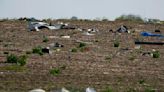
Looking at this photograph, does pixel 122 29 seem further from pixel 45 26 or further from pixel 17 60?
pixel 17 60

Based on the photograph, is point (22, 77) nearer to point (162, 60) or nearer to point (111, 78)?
point (111, 78)

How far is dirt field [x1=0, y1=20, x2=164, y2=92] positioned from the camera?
26906mm

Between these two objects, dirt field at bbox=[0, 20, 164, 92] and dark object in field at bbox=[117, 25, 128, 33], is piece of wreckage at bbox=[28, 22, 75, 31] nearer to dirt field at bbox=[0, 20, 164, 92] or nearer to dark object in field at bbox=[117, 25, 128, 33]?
dirt field at bbox=[0, 20, 164, 92]

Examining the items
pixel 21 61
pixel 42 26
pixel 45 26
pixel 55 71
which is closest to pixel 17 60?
pixel 21 61

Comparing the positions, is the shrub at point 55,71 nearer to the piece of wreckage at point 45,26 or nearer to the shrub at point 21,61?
the shrub at point 21,61

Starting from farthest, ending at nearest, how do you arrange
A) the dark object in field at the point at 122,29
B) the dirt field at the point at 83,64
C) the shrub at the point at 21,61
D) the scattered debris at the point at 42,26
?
the dark object in field at the point at 122,29
the scattered debris at the point at 42,26
the shrub at the point at 21,61
the dirt field at the point at 83,64

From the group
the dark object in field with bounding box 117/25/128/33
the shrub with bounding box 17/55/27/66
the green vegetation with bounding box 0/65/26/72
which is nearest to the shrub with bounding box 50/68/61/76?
the green vegetation with bounding box 0/65/26/72

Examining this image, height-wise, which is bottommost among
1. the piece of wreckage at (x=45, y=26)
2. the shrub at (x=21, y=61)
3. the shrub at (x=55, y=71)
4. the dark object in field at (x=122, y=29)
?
the dark object in field at (x=122, y=29)

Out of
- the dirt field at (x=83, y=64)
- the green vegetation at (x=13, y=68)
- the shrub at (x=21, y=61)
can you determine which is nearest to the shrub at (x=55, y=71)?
the dirt field at (x=83, y=64)

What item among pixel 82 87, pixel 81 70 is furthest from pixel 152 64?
pixel 82 87

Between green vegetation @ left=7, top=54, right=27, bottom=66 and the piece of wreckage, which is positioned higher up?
green vegetation @ left=7, top=54, right=27, bottom=66

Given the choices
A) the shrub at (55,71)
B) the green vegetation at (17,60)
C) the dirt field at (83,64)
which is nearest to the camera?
the dirt field at (83,64)

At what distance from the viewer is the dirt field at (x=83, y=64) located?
26.9m

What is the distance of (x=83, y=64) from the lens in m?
32.2
